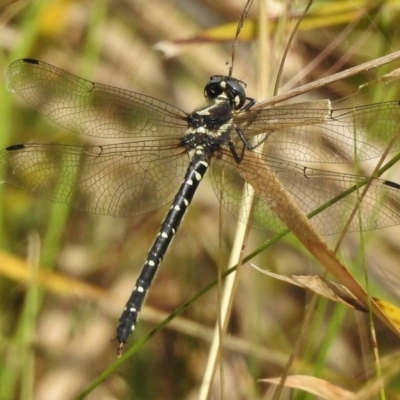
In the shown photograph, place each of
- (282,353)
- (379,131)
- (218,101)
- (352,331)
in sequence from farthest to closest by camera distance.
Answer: (352,331) → (282,353) → (218,101) → (379,131)

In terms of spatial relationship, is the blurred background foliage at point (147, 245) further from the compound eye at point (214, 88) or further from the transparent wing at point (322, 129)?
Answer: the transparent wing at point (322, 129)

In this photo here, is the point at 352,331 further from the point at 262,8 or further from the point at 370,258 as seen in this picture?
the point at 262,8

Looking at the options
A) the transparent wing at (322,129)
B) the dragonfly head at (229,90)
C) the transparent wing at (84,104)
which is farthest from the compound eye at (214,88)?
the transparent wing at (322,129)

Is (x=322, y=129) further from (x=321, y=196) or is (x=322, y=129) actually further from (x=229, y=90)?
(x=229, y=90)

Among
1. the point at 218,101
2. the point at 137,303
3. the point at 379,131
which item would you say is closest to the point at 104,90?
the point at 218,101

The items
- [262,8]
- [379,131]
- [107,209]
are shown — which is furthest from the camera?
[107,209]

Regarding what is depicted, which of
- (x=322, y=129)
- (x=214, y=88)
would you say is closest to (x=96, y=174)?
(x=214, y=88)

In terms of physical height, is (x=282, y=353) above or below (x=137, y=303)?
above
